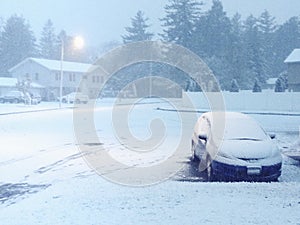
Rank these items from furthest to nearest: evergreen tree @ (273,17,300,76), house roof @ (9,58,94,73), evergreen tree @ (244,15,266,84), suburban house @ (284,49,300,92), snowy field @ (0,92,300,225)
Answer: evergreen tree @ (273,17,300,76) < house roof @ (9,58,94,73) < evergreen tree @ (244,15,266,84) < suburban house @ (284,49,300,92) < snowy field @ (0,92,300,225)

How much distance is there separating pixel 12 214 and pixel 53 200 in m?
0.95

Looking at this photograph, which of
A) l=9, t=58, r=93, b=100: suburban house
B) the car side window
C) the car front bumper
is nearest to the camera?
the car front bumper

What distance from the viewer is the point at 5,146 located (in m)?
15.9

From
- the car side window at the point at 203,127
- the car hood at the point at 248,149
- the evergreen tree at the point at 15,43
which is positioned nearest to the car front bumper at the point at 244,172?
the car hood at the point at 248,149

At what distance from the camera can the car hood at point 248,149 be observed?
9867mm

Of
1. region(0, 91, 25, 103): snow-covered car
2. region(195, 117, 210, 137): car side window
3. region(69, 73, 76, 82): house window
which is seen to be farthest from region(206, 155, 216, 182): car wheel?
region(69, 73, 76, 82): house window

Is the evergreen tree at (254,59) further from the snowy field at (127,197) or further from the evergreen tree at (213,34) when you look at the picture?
the snowy field at (127,197)

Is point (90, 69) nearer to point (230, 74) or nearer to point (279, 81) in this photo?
point (230, 74)

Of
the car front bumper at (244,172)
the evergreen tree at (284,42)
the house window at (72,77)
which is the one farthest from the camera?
the evergreen tree at (284,42)

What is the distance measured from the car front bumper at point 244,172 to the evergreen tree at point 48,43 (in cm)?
9623

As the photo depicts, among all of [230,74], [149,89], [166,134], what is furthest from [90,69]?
[166,134]

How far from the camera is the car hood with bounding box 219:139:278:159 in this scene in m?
9.87

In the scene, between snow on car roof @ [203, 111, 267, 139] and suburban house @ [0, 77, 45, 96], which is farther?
suburban house @ [0, 77, 45, 96]

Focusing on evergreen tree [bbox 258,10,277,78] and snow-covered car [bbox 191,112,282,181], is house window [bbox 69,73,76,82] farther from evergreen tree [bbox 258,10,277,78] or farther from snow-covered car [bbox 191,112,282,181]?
snow-covered car [bbox 191,112,282,181]
